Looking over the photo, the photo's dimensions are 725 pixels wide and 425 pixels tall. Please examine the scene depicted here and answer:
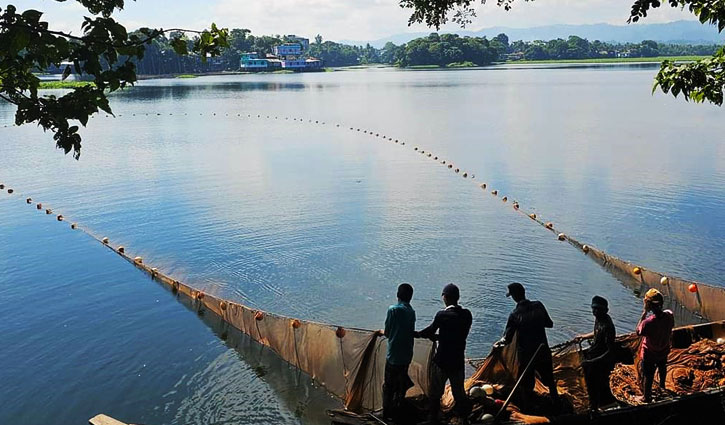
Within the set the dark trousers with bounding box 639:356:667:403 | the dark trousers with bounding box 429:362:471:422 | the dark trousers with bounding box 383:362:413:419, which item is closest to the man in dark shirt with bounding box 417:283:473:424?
the dark trousers with bounding box 429:362:471:422

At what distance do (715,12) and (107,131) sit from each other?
53.3 metres

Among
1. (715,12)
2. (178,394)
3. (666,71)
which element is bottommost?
(178,394)

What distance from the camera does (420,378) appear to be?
31.9 ft

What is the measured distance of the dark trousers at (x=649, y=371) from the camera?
31.7ft

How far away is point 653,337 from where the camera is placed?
31.3ft

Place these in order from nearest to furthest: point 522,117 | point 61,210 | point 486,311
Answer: point 486,311 → point 61,210 → point 522,117

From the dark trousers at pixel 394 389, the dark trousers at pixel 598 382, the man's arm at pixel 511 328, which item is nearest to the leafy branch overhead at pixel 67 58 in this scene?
the dark trousers at pixel 394 389

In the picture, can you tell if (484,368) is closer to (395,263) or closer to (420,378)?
(420,378)

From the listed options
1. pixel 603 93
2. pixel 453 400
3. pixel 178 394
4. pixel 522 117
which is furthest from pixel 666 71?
pixel 603 93

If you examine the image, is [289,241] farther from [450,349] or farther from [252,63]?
[252,63]

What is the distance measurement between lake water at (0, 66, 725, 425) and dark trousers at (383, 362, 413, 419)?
10.9ft

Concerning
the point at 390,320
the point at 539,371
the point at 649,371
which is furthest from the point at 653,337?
the point at 390,320

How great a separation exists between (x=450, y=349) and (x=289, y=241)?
49.2ft

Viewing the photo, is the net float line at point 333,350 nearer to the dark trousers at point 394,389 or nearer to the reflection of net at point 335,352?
the reflection of net at point 335,352
